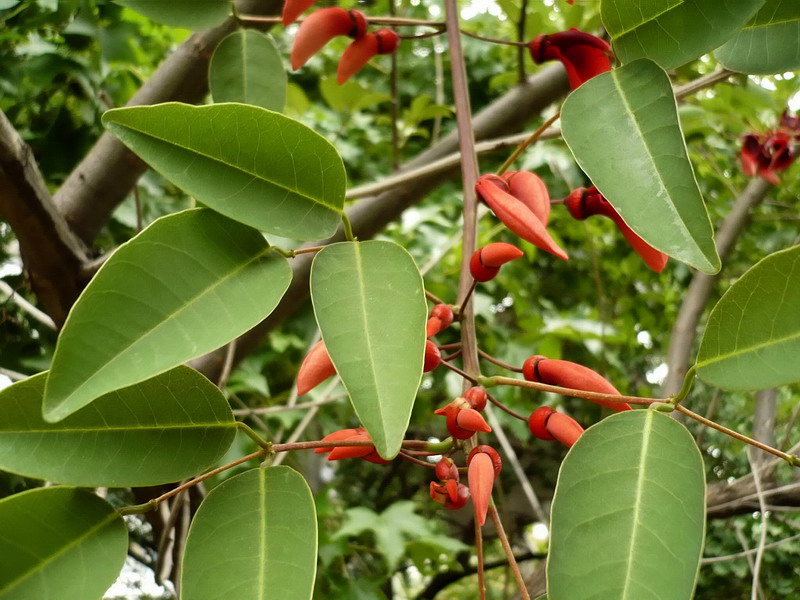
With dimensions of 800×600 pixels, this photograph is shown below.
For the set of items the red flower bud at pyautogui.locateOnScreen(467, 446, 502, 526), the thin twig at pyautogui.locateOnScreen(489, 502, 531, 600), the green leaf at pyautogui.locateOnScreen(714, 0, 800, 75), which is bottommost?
the thin twig at pyautogui.locateOnScreen(489, 502, 531, 600)

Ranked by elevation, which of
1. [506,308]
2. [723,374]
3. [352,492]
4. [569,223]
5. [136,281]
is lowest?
[352,492]

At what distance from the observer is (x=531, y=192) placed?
1.26 ft

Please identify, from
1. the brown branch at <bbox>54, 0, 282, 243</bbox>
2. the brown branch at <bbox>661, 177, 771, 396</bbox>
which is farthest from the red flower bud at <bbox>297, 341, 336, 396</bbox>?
the brown branch at <bbox>661, 177, 771, 396</bbox>

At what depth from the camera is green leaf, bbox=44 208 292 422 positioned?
0.26 m

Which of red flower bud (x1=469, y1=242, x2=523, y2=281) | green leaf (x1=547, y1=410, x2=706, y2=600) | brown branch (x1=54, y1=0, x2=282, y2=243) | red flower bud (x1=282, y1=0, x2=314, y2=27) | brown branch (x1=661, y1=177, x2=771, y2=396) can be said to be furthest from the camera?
brown branch (x1=661, y1=177, x2=771, y2=396)

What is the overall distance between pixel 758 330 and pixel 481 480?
0.13m

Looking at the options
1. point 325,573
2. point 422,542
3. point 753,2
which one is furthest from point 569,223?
point 753,2

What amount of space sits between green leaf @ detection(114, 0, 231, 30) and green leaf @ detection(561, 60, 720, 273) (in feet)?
1.08

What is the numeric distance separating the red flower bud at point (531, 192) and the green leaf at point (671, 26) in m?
0.08

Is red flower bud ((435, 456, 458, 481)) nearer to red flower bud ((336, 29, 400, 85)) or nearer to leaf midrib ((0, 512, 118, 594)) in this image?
→ leaf midrib ((0, 512, 118, 594))

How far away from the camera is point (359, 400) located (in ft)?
0.83

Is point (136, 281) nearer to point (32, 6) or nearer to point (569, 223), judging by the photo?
point (32, 6)

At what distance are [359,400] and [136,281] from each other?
10 centimetres

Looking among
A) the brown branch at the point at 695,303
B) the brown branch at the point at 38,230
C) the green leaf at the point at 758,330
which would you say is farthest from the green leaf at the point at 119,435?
the brown branch at the point at 695,303
